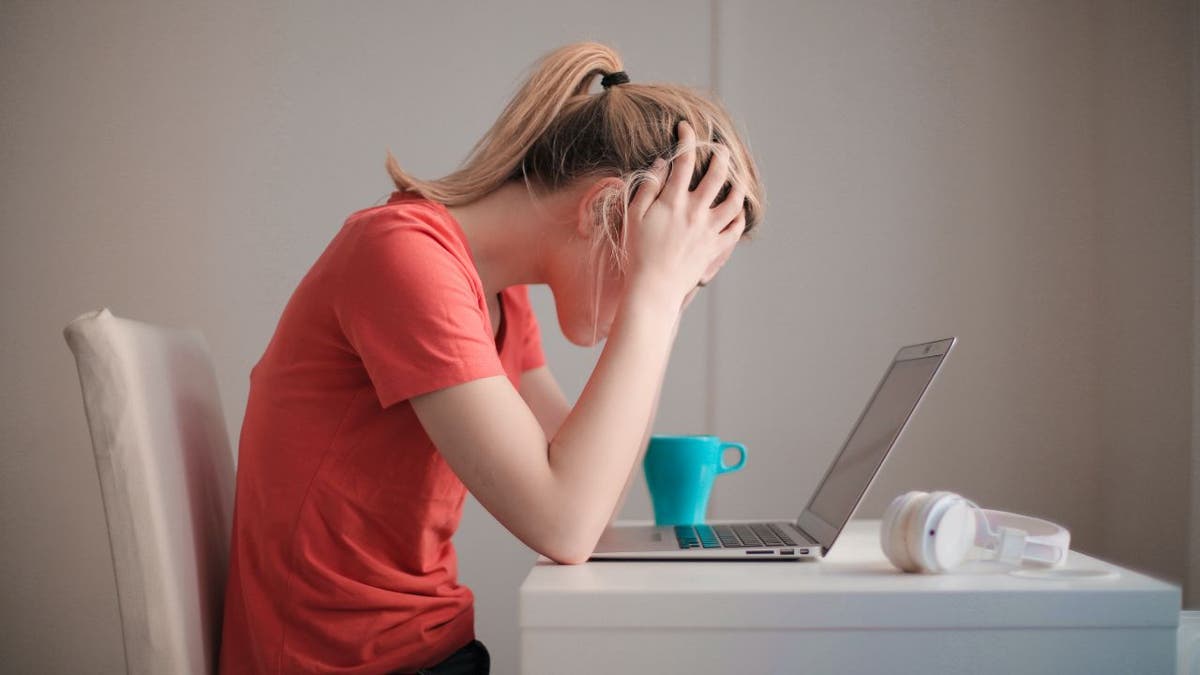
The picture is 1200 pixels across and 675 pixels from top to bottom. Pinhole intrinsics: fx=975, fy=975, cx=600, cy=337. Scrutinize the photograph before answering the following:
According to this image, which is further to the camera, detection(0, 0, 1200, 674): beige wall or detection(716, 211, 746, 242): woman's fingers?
detection(0, 0, 1200, 674): beige wall

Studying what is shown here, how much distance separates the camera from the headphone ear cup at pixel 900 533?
71cm

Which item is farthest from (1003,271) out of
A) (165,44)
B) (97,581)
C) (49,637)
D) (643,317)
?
(49,637)

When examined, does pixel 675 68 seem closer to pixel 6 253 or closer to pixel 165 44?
pixel 165 44

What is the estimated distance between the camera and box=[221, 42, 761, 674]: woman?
2.57 ft

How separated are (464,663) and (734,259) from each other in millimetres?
1015

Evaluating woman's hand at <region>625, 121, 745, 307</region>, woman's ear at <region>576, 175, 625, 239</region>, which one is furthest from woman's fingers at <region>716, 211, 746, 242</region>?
woman's ear at <region>576, 175, 625, 239</region>

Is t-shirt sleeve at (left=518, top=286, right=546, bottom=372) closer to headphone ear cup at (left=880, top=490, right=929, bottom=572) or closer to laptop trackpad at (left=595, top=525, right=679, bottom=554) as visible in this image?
laptop trackpad at (left=595, top=525, right=679, bottom=554)

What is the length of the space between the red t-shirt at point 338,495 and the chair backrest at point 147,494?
0.17 ft

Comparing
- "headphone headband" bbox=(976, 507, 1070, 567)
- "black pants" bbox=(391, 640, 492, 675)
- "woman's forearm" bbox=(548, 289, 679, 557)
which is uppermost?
"woman's forearm" bbox=(548, 289, 679, 557)

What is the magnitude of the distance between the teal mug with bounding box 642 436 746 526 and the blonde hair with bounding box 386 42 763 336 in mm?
225

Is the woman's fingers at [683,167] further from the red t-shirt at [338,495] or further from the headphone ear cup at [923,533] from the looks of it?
the headphone ear cup at [923,533]

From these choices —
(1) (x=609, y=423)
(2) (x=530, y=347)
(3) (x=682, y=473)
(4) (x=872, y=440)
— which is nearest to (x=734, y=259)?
(2) (x=530, y=347)

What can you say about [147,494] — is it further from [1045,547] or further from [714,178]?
[1045,547]

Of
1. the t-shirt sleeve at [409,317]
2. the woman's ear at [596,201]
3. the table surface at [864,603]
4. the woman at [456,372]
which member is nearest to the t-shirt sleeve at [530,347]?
the woman at [456,372]
